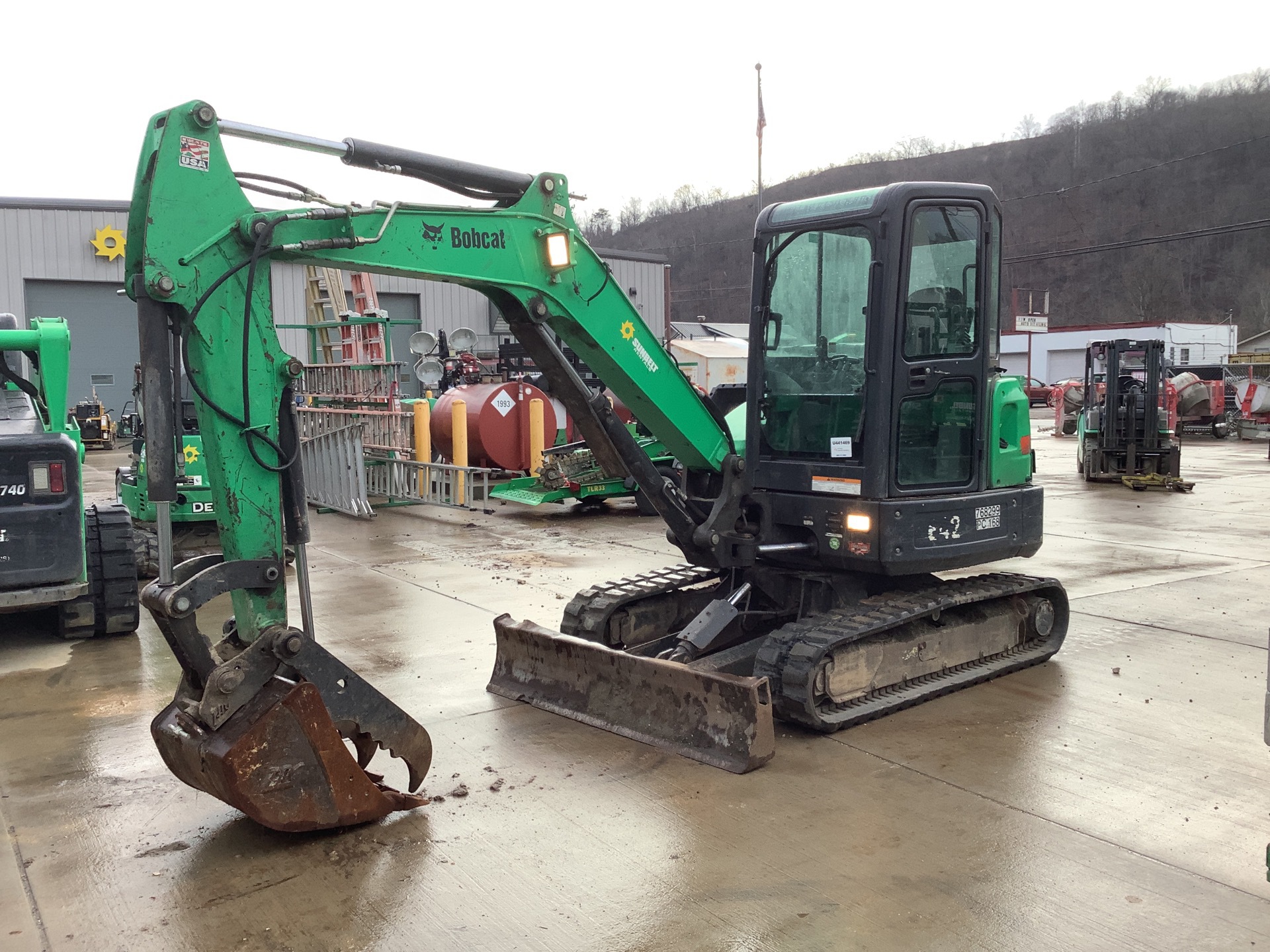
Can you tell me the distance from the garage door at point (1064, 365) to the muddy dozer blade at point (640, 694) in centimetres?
5232

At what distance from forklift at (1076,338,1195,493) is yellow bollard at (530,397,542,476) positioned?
9.35 m

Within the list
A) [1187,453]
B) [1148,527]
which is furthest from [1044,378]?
[1148,527]

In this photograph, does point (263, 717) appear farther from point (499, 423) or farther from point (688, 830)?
point (499, 423)

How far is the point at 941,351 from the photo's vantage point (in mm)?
5816

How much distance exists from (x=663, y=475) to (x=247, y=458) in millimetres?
2526

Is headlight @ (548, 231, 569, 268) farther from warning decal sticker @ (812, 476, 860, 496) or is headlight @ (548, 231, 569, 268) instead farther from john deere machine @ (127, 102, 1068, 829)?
warning decal sticker @ (812, 476, 860, 496)

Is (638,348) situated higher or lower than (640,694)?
higher

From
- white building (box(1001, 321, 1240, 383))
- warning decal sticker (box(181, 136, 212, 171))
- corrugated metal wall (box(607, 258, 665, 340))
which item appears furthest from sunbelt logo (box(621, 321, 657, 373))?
white building (box(1001, 321, 1240, 383))

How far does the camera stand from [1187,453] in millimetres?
24031

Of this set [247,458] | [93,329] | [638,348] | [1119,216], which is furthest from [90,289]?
[1119,216]

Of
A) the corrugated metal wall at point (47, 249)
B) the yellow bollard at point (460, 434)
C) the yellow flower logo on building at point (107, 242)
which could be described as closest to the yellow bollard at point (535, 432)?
the yellow bollard at point (460, 434)

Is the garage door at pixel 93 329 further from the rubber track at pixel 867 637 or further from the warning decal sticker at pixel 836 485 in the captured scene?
the rubber track at pixel 867 637

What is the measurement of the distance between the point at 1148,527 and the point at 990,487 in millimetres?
7461

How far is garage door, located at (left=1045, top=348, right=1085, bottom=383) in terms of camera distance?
53594 mm
